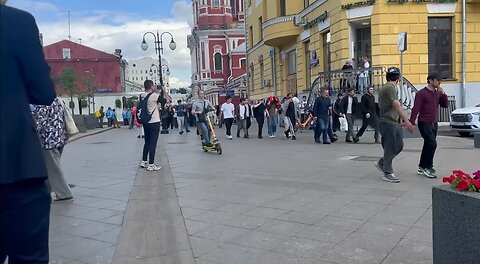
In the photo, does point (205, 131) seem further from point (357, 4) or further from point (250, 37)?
point (250, 37)

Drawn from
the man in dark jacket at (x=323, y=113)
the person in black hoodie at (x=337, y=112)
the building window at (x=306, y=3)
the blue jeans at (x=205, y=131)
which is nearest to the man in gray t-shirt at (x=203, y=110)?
the blue jeans at (x=205, y=131)

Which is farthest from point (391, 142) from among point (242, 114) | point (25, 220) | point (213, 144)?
point (242, 114)

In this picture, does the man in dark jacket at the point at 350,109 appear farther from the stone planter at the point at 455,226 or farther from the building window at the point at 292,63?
the building window at the point at 292,63

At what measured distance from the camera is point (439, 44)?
20.7m

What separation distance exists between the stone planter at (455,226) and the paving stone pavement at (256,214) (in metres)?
0.78

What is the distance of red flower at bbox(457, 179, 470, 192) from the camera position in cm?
304

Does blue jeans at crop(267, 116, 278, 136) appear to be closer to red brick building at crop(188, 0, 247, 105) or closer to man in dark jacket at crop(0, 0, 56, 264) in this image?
man in dark jacket at crop(0, 0, 56, 264)

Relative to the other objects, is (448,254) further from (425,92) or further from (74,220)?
(425,92)

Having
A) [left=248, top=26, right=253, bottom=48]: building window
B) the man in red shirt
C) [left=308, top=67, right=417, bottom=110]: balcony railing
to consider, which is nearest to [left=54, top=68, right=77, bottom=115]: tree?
[left=248, top=26, right=253, bottom=48]: building window

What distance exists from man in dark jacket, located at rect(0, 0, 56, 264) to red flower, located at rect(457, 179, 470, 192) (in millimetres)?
2575

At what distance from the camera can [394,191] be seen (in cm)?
674

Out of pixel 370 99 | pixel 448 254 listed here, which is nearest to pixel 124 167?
pixel 370 99

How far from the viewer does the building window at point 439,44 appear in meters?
20.7

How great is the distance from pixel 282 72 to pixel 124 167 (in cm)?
2190
